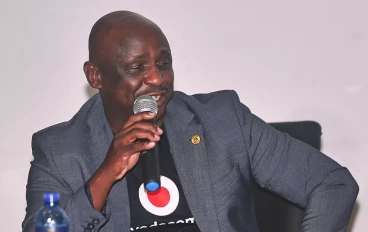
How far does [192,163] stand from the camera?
8.16 feet

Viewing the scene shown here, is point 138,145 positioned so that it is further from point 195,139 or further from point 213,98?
point 213,98

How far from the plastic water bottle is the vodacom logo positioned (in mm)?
630

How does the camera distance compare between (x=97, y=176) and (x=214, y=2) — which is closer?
(x=97, y=176)

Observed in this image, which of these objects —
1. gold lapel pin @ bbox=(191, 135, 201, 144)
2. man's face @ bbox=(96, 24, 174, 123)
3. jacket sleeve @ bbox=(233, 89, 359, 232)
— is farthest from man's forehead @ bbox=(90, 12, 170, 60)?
jacket sleeve @ bbox=(233, 89, 359, 232)

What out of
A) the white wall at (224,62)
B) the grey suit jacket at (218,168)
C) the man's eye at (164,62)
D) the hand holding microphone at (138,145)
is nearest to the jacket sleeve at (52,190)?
the grey suit jacket at (218,168)

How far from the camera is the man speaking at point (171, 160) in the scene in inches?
93.6

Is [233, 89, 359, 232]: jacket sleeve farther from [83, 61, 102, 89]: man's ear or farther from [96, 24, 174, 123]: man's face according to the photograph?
[83, 61, 102, 89]: man's ear

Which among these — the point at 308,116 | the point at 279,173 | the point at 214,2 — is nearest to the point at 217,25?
the point at 214,2

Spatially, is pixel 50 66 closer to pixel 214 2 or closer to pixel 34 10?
pixel 34 10

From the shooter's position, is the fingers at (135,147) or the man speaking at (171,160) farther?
the man speaking at (171,160)

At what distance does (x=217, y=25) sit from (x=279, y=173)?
1.22 m

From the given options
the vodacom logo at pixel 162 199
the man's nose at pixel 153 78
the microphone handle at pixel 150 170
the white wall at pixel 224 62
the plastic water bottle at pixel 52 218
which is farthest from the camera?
the white wall at pixel 224 62

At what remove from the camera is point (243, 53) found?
3545mm

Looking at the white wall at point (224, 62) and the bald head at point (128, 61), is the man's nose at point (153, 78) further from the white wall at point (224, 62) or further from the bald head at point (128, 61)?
the white wall at point (224, 62)
